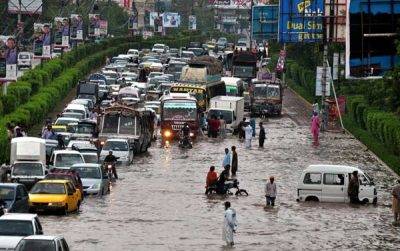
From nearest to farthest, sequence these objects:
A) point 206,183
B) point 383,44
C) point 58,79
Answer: point 206,183, point 383,44, point 58,79

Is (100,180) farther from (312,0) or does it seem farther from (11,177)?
(312,0)

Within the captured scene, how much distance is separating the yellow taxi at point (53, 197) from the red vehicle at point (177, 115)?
28.7 metres

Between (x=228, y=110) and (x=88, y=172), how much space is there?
2920cm

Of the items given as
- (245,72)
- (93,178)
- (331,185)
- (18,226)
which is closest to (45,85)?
(245,72)

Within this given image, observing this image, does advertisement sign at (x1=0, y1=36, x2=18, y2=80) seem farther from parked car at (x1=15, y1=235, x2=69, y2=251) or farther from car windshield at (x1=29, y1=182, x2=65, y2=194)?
parked car at (x1=15, y1=235, x2=69, y2=251)

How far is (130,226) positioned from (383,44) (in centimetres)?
1899

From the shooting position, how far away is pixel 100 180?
164 ft

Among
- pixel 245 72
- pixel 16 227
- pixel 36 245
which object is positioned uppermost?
pixel 36 245

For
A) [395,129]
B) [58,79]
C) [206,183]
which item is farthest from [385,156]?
[58,79]

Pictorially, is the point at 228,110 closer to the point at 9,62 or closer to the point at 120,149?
the point at 9,62

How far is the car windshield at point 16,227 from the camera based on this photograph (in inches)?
1313

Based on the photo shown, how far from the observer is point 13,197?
4016cm

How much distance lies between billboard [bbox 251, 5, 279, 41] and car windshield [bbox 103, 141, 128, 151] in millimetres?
37475

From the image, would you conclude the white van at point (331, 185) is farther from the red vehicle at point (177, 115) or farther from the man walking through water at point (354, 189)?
the red vehicle at point (177, 115)
